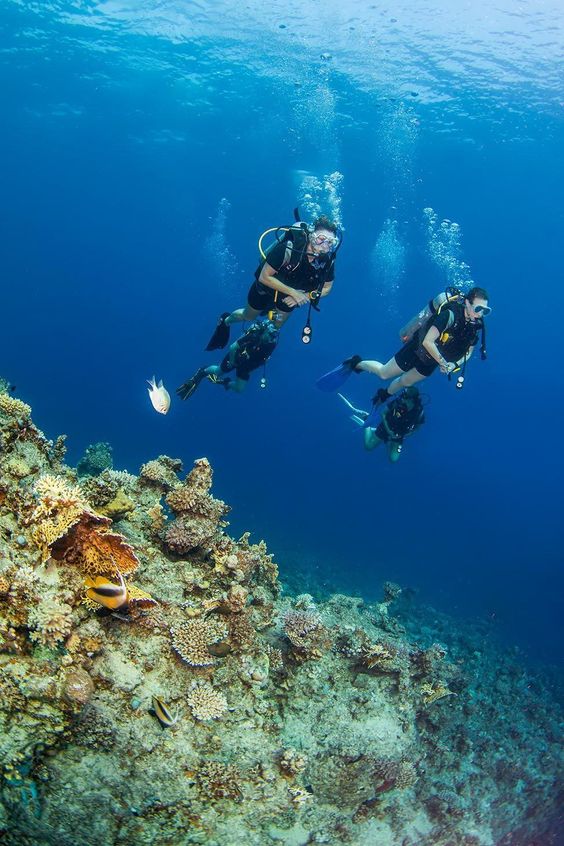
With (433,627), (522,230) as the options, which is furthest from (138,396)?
(433,627)

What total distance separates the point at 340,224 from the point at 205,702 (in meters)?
51.3

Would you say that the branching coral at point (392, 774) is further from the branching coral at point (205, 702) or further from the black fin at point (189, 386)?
the black fin at point (189, 386)

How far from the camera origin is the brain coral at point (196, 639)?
13.2ft

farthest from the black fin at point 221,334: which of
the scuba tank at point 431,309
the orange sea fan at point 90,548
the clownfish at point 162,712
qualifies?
the clownfish at point 162,712

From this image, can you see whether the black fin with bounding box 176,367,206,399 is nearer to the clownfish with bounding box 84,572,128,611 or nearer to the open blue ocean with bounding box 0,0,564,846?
the open blue ocean with bounding box 0,0,564,846

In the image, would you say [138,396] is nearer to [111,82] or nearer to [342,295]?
[342,295]

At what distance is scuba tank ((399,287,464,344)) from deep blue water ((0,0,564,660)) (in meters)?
9.35

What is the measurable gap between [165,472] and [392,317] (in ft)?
268

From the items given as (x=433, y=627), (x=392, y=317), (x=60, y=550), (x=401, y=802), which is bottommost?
(x=401, y=802)

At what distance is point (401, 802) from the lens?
574cm

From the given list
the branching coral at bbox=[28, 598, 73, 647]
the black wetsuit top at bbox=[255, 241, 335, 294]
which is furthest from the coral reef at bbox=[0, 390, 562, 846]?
the black wetsuit top at bbox=[255, 241, 335, 294]

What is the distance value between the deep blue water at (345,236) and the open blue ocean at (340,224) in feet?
0.78

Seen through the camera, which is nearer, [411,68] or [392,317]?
[411,68]

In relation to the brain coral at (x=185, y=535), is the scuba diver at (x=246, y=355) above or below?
above
